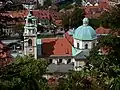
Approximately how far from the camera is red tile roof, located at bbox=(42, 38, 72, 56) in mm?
27703

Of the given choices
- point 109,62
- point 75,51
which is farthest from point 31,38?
point 109,62

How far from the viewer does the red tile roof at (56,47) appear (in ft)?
90.9

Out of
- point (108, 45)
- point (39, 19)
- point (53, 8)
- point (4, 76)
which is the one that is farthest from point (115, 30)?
point (53, 8)

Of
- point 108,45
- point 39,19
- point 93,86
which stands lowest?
point 39,19

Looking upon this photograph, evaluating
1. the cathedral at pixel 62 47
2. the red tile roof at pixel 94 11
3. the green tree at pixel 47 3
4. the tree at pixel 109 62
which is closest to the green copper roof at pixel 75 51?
the cathedral at pixel 62 47

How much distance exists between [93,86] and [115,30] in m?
1.10

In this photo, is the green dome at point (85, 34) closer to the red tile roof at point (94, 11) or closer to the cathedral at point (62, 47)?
the cathedral at point (62, 47)

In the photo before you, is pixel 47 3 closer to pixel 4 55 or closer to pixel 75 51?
pixel 75 51

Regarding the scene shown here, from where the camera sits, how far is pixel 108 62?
26.3ft

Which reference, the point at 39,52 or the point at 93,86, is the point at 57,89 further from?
the point at 39,52

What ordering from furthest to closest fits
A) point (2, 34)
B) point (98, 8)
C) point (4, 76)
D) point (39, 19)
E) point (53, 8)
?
point (53, 8) → point (98, 8) → point (39, 19) → point (4, 76) → point (2, 34)

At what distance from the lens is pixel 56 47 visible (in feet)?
91.7

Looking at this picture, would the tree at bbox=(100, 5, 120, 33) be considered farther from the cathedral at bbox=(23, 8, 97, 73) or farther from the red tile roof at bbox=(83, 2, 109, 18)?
the red tile roof at bbox=(83, 2, 109, 18)

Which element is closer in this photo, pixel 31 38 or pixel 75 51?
pixel 31 38
